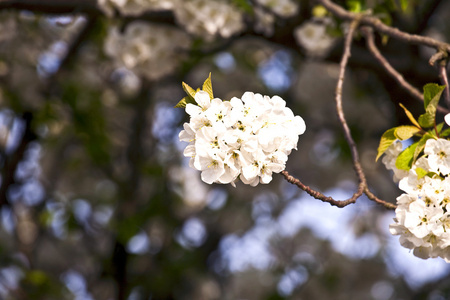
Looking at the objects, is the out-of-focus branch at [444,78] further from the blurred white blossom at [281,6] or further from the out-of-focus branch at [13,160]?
the out-of-focus branch at [13,160]

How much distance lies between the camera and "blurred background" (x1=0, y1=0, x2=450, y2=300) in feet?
8.17

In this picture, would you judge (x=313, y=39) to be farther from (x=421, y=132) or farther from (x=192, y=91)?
(x=192, y=91)

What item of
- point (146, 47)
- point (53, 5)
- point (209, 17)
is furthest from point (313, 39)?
point (53, 5)

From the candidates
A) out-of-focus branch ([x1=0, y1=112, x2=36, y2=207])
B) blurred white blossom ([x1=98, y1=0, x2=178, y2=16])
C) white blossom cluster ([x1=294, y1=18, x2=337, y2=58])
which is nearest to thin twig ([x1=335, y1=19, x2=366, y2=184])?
white blossom cluster ([x1=294, y1=18, x2=337, y2=58])

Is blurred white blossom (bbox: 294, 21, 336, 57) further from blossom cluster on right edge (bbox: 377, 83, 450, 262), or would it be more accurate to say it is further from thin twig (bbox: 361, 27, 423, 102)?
blossom cluster on right edge (bbox: 377, 83, 450, 262)

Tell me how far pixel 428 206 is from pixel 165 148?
3.17 metres

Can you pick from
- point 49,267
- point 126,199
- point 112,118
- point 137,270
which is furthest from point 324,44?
point 49,267

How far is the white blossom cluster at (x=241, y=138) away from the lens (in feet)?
3.23

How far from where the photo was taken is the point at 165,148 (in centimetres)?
404

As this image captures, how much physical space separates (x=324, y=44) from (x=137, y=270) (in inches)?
85.4

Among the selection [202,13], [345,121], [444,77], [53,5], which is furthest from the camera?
[202,13]

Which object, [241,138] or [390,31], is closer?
[241,138]

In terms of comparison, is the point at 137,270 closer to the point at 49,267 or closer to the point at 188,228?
the point at 188,228

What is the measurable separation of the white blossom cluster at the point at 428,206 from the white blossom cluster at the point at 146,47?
1.77m
